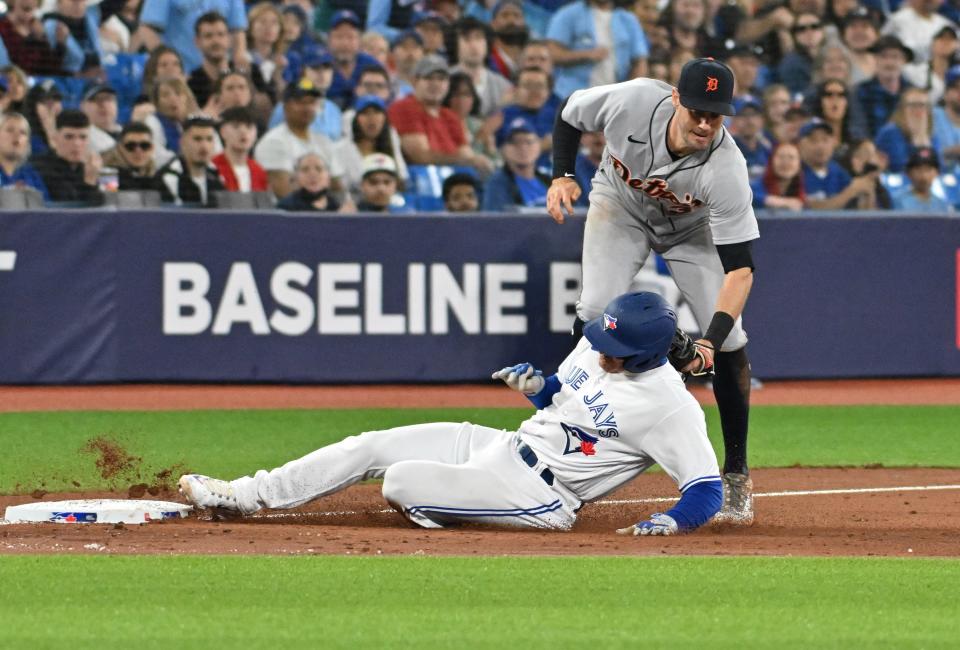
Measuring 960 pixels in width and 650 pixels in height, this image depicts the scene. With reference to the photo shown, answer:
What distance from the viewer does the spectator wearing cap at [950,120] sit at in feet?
47.6

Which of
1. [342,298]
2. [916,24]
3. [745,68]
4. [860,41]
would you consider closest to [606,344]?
[342,298]

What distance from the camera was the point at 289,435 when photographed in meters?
9.31

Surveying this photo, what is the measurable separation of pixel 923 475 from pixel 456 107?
641 centimetres

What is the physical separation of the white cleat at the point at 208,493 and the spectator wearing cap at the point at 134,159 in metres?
6.08

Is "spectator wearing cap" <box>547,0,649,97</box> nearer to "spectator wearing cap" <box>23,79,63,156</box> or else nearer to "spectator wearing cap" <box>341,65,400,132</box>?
"spectator wearing cap" <box>341,65,400,132</box>

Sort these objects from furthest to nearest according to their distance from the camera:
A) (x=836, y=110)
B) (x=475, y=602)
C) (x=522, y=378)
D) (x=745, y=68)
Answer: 1. (x=745, y=68)
2. (x=836, y=110)
3. (x=522, y=378)
4. (x=475, y=602)

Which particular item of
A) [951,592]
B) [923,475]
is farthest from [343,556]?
[923,475]

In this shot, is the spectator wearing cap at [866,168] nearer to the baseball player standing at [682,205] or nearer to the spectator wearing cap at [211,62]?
the spectator wearing cap at [211,62]

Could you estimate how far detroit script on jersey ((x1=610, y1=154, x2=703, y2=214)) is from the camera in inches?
248

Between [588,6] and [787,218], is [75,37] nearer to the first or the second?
[588,6]

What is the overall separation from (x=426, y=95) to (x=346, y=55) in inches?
33.8

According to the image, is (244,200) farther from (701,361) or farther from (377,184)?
(701,361)

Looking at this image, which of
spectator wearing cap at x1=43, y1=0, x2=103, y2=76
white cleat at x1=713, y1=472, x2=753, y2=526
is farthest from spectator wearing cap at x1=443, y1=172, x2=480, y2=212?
white cleat at x1=713, y1=472, x2=753, y2=526

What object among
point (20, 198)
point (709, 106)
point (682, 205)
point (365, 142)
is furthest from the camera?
point (365, 142)
